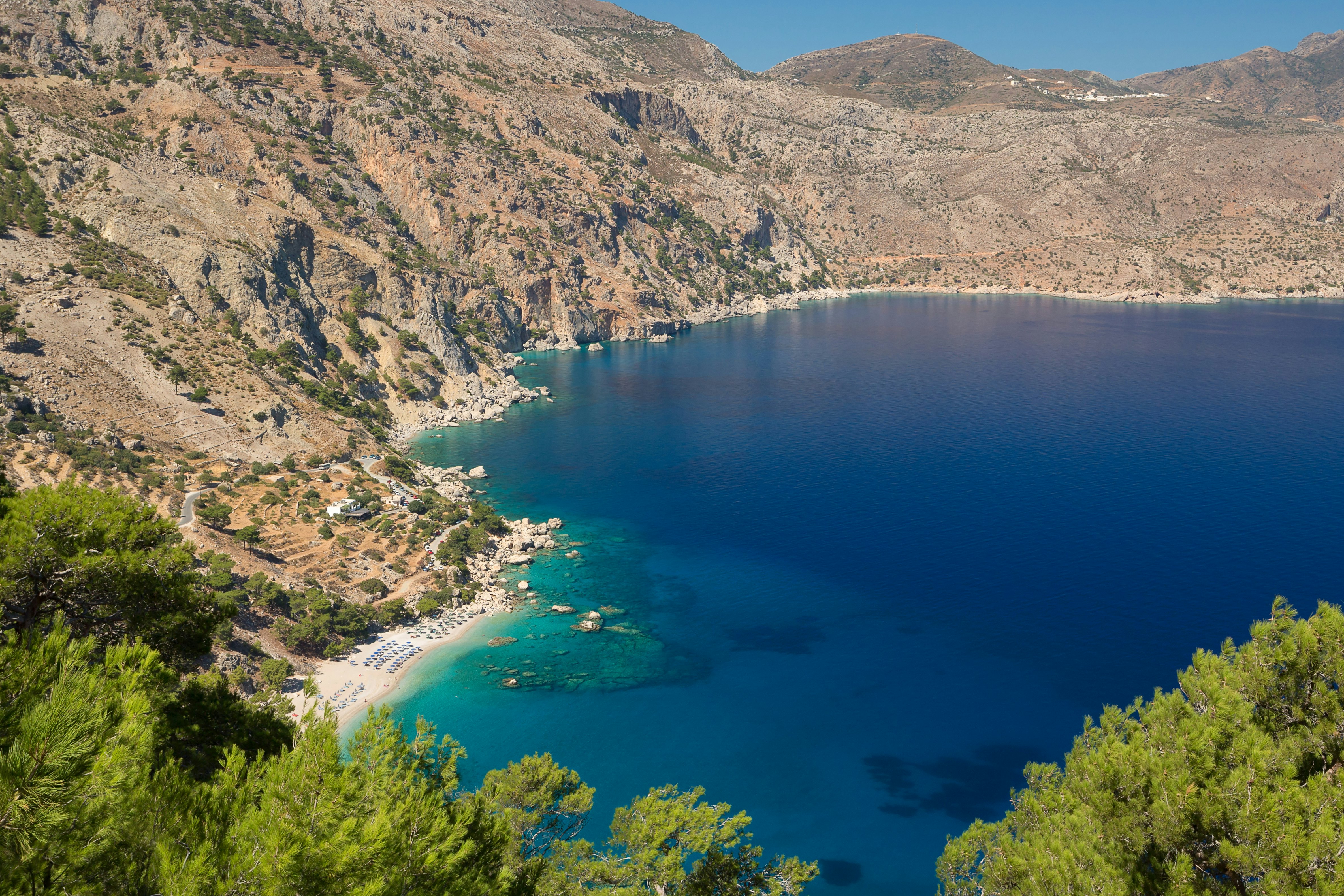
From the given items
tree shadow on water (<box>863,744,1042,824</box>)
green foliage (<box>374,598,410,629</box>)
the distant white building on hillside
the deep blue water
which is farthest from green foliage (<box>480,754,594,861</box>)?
the distant white building on hillside

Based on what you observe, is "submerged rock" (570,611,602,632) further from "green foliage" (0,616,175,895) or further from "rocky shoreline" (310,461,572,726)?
"green foliage" (0,616,175,895)

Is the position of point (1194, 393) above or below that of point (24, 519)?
below

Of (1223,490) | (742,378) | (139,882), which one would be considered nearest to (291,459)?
(139,882)

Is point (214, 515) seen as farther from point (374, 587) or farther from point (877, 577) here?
point (877, 577)

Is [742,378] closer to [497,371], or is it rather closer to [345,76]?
[497,371]

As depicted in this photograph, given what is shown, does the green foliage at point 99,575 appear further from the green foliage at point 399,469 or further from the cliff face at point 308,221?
the green foliage at point 399,469
